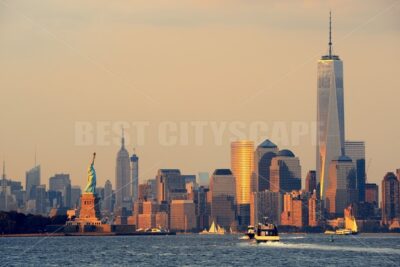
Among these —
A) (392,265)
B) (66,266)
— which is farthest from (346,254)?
(66,266)

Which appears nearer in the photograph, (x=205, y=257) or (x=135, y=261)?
(x=135, y=261)

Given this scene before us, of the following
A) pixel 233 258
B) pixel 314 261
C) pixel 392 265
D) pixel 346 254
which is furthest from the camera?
pixel 346 254

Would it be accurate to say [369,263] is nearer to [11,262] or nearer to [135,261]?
[135,261]

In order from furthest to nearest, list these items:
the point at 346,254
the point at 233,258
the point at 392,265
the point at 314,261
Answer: the point at 346,254
the point at 233,258
the point at 314,261
the point at 392,265

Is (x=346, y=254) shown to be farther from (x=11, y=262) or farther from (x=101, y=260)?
(x=11, y=262)

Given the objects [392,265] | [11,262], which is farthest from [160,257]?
[392,265]

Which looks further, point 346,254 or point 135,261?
point 346,254

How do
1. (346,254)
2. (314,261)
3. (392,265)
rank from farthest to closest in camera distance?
1. (346,254)
2. (314,261)
3. (392,265)

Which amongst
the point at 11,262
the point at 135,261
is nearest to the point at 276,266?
the point at 135,261
